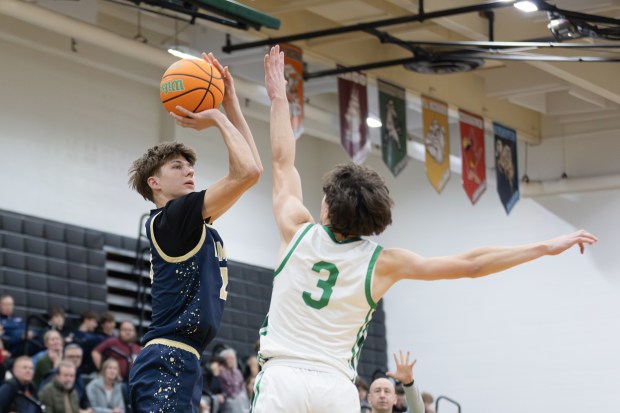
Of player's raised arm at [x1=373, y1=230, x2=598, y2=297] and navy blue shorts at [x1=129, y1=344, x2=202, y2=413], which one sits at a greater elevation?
player's raised arm at [x1=373, y1=230, x2=598, y2=297]

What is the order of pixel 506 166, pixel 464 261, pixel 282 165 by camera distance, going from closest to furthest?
pixel 464 261
pixel 282 165
pixel 506 166

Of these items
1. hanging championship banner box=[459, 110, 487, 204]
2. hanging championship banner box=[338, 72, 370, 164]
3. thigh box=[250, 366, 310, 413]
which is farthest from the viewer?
hanging championship banner box=[459, 110, 487, 204]

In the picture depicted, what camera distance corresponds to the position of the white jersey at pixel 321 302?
4.76 metres

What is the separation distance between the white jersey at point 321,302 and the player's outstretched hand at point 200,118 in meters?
1.02

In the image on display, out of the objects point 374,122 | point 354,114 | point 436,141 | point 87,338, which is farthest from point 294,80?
point 87,338

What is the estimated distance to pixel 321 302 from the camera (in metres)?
4.78

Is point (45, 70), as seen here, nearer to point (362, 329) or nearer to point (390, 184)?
point (390, 184)

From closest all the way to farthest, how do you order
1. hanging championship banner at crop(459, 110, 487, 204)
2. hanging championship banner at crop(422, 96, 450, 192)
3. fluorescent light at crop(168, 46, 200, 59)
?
1. fluorescent light at crop(168, 46, 200, 59)
2. hanging championship banner at crop(422, 96, 450, 192)
3. hanging championship banner at crop(459, 110, 487, 204)

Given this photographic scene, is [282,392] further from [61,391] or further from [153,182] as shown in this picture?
[61,391]

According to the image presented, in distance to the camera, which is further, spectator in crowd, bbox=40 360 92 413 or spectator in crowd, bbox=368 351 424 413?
spectator in crowd, bbox=40 360 92 413

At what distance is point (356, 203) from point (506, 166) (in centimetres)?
1579

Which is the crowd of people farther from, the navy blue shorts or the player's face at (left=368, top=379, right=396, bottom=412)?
the navy blue shorts

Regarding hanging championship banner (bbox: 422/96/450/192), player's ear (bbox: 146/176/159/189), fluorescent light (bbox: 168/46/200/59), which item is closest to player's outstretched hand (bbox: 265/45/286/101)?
player's ear (bbox: 146/176/159/189)

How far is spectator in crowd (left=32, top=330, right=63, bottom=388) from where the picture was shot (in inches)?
561
